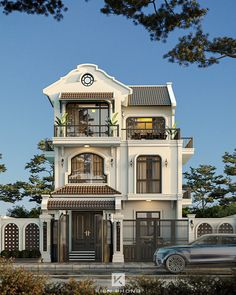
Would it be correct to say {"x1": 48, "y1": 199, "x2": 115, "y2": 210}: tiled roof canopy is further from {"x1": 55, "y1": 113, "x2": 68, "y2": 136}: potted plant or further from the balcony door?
the balcony door

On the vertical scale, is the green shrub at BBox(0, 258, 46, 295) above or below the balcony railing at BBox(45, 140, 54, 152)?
below

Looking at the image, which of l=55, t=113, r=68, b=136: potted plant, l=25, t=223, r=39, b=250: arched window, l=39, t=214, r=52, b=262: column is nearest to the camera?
l=39, t=214, r=52, b=262: column

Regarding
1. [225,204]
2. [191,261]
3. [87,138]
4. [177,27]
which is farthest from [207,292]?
[225,204]

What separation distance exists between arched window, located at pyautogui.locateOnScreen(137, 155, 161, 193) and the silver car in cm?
1131

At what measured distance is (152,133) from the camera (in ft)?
123

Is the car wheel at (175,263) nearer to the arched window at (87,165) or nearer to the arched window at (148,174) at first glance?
the arched window at (148,174)

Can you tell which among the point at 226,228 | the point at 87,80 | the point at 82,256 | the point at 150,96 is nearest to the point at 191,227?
the point at 226,228

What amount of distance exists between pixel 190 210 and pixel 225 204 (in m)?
2.76

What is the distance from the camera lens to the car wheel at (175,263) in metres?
24.6

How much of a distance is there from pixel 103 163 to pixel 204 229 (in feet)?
23.0

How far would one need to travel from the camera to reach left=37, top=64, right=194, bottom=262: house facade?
115 ft

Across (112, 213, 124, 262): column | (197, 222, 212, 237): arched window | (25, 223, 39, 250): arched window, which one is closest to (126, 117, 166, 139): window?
(197, 222, 212, 237): arched window

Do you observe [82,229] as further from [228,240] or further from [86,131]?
[228,240]

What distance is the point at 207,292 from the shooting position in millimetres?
12742
